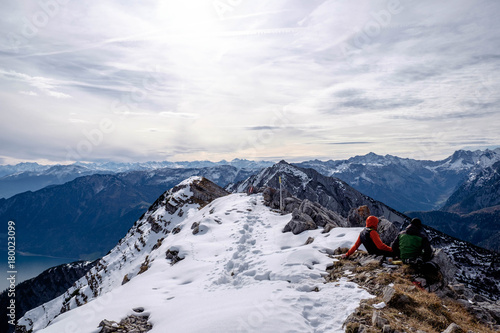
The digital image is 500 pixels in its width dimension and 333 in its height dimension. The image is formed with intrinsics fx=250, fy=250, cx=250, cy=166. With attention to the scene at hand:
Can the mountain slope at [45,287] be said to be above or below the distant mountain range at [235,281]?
below

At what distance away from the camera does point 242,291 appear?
11234 mm

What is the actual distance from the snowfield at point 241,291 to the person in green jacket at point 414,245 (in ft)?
10.8

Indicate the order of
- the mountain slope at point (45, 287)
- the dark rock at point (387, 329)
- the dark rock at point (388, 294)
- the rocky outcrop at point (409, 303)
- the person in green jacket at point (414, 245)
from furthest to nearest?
the mountain slope at point (45, 287)
the person in green jacket at point (414, 245)
the dark rock at point (388, 294)
the rocky outcrop at point (409, 303)
the dark rock at point (387, 329)

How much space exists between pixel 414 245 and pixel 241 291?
7986 mm

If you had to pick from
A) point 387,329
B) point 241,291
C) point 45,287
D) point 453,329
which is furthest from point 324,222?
point 45,287

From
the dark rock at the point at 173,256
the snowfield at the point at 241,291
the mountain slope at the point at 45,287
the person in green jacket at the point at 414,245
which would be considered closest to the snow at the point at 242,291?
the snowfield at the point at 241,291

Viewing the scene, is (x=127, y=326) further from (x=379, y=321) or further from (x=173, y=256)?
(x=173, y=256)

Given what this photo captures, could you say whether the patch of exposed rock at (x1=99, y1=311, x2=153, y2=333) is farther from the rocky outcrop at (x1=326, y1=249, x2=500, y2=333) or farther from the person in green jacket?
the person in green jacket

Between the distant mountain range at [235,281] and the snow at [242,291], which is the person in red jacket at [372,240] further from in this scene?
the distant mountain range at [235,281]

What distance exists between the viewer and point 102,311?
1205 cm

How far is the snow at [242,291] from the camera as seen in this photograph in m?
7.96

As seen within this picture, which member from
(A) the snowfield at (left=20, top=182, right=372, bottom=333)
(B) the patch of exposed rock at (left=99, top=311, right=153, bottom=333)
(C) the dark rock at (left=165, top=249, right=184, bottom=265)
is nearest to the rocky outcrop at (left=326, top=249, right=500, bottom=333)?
(A) the snowfield at (left=20, top=182, right=372, bottom=333)

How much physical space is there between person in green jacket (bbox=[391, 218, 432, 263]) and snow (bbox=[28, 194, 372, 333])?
126 inches

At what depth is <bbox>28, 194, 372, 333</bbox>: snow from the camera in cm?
796
